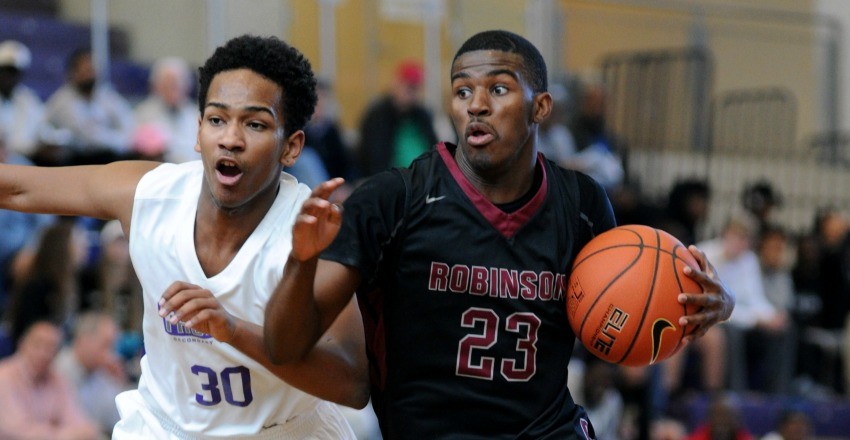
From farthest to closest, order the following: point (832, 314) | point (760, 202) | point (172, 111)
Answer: point (760, 202) < point (832, 314) < point (172, 111)

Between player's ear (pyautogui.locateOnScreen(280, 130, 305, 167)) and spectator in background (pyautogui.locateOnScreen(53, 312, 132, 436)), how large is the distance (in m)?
4.06

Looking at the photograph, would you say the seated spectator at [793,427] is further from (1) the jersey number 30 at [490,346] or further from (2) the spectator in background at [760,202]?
(1) the jersey number 30 at [490,346]

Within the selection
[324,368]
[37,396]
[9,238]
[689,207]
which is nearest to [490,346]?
[324,368]

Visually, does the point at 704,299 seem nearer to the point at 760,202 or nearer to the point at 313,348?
the point at 313,348

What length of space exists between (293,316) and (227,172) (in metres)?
0.60

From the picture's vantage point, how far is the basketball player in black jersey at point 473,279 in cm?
420

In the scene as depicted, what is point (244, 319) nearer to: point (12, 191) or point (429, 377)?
point (429, 377)

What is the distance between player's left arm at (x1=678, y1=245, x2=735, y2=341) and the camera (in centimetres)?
429

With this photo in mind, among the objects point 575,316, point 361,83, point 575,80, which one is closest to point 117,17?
point 361,83

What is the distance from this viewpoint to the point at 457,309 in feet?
13.9

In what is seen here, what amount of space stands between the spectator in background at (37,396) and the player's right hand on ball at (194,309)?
13.4ft

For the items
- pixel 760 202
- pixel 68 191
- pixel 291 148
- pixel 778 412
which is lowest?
pixel 778 412

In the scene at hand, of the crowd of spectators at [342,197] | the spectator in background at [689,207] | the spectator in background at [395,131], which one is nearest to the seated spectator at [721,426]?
the crowd of spectators at [342,197]

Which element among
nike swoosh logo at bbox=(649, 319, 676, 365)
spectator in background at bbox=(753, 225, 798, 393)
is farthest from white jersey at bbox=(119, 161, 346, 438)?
spectator in background at bbox=(753, 225, 798, 393)
